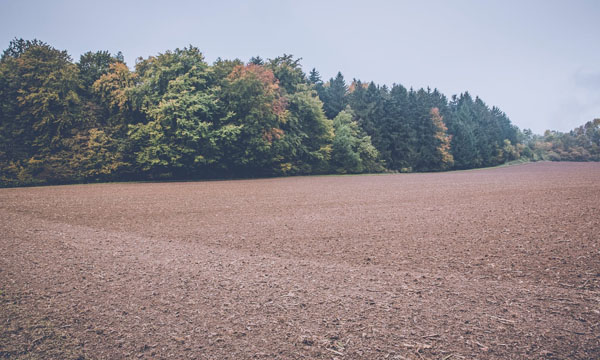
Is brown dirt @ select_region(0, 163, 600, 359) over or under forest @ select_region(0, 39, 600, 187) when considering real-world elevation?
under

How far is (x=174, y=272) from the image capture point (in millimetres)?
5672

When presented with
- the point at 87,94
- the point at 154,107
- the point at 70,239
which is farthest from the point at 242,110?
the point at 70,239

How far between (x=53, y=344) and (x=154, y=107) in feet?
91.1

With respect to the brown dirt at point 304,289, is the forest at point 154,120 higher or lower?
higher

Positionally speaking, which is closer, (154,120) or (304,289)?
(304,289)

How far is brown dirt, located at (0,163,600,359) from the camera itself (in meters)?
3.40

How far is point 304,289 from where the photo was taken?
16.1 feet

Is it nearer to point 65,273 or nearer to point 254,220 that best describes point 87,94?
point 254,220

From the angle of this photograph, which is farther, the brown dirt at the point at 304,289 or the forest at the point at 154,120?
the forest at the point at 154,120

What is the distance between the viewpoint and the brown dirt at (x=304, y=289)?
340cm

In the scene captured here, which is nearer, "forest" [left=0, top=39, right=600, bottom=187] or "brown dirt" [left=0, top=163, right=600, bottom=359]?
"brown dirt" [left=0, top=163, right=600, bottom=359]

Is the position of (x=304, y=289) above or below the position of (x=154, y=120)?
below

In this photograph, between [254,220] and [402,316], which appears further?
[254,220]

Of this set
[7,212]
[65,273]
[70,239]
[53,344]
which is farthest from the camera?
[7,212]
